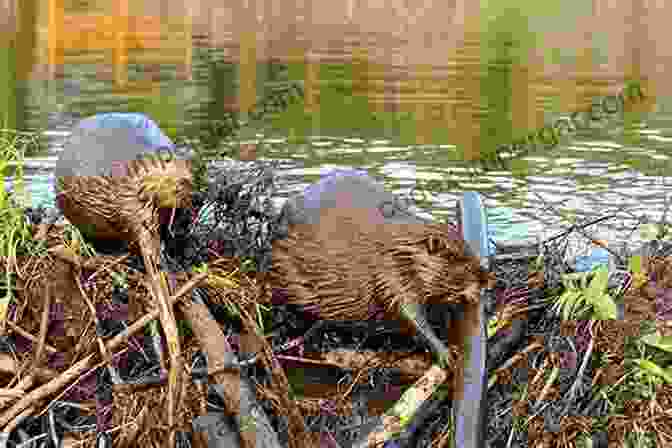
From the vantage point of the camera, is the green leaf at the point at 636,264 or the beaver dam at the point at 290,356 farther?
the green leaf at the point at 636,264

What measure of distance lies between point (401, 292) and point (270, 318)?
658 mm

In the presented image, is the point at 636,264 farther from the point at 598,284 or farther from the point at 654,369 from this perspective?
the point at 654,369

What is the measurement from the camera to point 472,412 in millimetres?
3607

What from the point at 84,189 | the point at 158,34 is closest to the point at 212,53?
the point at 158,34

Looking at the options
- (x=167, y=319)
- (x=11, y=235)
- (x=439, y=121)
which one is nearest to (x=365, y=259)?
(x=167, y=319)

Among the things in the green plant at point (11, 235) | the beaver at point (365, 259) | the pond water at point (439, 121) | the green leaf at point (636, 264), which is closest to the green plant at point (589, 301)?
the green leaf at point (636, 264)

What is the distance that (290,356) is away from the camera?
4043 millimetres

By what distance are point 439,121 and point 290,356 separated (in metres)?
10.2

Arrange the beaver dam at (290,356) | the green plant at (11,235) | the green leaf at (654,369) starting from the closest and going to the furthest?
1. the beaver dam at (290,356)
2. the green leaf at (654,369)
3. the green plant at (11,235)

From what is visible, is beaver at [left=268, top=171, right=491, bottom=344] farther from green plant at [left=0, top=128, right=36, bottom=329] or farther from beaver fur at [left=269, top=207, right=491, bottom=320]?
green plant at [left=0, top=128, right=36, bottom=329]

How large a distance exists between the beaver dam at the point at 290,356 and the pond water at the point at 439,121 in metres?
1.38

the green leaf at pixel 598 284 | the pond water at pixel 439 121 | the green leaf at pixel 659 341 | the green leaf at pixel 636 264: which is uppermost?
the pond water at pixel 439 121

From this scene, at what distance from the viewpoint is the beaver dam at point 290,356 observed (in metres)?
3.66

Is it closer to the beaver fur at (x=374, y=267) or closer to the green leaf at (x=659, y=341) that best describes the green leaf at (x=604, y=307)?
the green leaf at (x=659, y=341)
